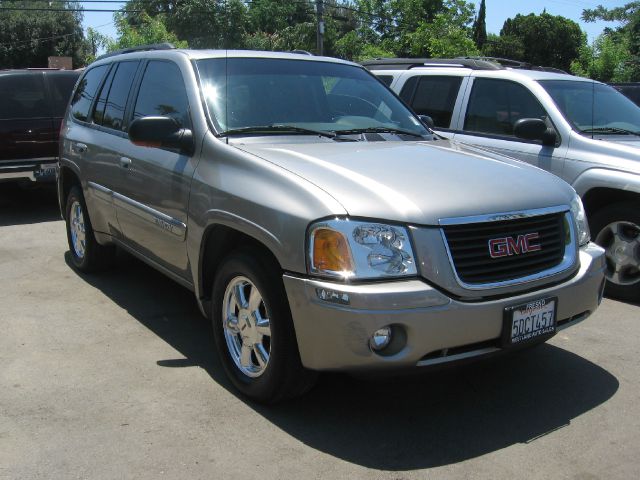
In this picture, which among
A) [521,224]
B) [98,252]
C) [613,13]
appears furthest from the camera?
[613,13]

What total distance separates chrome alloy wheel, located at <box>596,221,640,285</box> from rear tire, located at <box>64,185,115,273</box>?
421cm

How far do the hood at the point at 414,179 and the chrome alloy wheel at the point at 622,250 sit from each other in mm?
1983

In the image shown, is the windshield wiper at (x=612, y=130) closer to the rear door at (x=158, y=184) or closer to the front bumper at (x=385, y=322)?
the front bumper at (x=385, y=322)

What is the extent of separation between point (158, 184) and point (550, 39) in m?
54.1

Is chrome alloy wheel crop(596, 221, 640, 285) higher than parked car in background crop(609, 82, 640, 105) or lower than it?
lower

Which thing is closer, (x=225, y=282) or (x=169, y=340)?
(x=225, y=282)

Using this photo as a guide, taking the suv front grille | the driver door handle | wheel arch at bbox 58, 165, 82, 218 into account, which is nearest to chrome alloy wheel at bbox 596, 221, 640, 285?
the suv front grille

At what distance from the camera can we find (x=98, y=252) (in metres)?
6.12

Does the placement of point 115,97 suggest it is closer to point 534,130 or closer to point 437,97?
point 437,97

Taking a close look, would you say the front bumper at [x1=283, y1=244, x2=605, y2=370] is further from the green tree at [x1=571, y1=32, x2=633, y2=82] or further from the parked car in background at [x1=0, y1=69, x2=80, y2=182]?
the green tree at [x1=571, y1=32, x2=633, y2=82]

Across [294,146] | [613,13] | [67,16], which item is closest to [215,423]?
[294,146]

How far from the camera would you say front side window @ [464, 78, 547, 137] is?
6418 mm

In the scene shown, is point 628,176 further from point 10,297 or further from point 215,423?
point 10,297

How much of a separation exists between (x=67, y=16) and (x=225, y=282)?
60976mm
